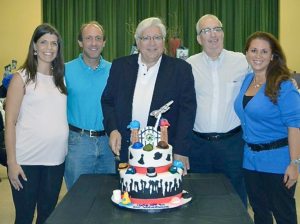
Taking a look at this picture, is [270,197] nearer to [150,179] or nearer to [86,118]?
[150,179]

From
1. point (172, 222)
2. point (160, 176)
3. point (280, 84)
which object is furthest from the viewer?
point (280, 84)

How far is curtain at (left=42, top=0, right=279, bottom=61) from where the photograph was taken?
7727 millimetres

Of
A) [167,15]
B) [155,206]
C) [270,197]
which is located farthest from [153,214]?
[167,15]

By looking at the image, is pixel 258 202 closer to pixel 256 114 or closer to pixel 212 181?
pixel 212 181

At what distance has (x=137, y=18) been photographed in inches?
308

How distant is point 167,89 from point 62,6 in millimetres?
6016

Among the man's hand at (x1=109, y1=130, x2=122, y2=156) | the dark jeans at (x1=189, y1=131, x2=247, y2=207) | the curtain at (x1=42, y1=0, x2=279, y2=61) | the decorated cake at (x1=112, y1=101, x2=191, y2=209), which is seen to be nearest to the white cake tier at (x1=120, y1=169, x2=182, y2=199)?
the decorated cake at (x1=112, y1=101, x2=191, y2=209)

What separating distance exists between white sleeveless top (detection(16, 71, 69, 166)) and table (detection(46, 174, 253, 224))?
0.98 ft

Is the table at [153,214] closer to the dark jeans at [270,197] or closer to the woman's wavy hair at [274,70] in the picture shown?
the dark jeans at [270,197]

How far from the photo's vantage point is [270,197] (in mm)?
2172

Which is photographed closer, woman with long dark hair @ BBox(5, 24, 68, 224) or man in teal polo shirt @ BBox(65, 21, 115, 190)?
woman with long dark hair @ BBox(5, 24, 68, 224)

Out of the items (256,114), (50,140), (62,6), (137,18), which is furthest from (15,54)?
(256,114)

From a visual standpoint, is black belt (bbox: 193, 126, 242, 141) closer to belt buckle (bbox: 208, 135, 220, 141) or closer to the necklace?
belt buckle (bbox: 208, 135, 220, 141)

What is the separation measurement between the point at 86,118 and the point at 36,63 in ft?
1.48
